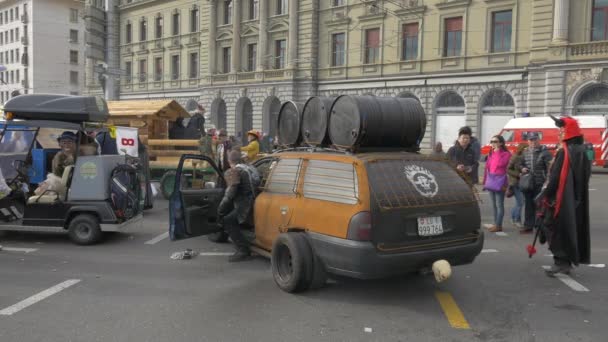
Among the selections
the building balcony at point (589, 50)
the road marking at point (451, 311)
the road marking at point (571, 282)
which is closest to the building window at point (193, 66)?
the building balcony at point (589, 50)

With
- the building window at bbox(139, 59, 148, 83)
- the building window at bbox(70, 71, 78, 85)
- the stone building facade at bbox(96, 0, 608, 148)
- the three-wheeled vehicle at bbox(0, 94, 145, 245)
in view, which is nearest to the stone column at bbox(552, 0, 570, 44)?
the stone building facade at bbox(96, 0, 608, 148)

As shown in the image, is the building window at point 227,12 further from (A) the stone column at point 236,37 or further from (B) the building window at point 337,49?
(B) the building window at point 337,49

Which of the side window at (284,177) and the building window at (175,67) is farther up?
the building window at (175,67)

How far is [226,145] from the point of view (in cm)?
1119

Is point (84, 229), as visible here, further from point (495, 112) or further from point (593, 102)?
point (495, 112)

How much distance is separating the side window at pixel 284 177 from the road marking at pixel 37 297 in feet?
8.16

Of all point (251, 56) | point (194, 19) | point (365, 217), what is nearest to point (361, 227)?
point (365, 217)

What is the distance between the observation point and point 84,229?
7574 millimetres

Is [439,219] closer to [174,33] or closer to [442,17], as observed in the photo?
[442,17]

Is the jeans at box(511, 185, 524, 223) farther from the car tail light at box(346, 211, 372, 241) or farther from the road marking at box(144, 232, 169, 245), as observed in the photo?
the road marking at box(144, 232, 169, 245)

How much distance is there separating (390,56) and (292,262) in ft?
101

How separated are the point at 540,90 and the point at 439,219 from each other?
85.9ft

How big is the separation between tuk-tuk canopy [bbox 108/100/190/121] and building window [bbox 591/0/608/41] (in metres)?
22.8

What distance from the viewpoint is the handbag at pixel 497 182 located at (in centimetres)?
905
